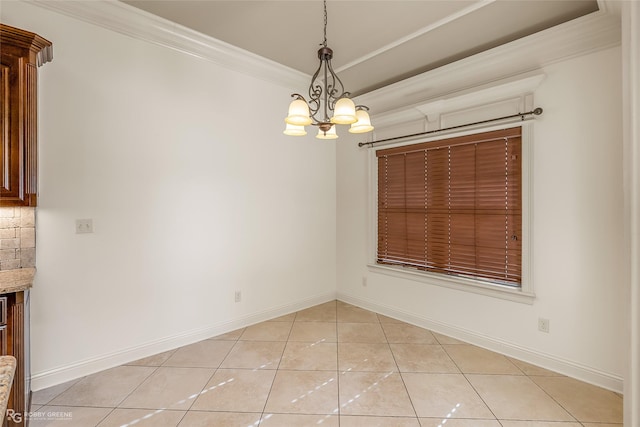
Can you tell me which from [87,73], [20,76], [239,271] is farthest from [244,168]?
[20,76]

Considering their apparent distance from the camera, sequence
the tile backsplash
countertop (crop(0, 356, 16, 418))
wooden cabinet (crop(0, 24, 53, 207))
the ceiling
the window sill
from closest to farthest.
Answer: countertop (crop(0, 356, 16, 418)), wooden cabinet (crop(0, 24, 53, 207)), the tile backsplash, the ceiling, the window sill

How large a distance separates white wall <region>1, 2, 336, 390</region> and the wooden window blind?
4.14ft

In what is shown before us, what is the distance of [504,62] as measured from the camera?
2756mm

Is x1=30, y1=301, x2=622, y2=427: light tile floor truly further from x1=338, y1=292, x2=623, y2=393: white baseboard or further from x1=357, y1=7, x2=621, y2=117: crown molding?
x1=357, y1=7, x2=621, y2=117: crown molding

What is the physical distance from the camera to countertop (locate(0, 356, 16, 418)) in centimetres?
62

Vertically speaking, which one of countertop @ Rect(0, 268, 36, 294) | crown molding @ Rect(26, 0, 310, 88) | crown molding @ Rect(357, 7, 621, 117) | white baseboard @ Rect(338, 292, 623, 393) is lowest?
white baseboard @ Rect(338, 292, 623, 393)

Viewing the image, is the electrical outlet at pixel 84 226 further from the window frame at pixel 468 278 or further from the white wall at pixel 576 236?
the white wall at pixel 576 236

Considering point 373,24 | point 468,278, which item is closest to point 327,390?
point 468,278

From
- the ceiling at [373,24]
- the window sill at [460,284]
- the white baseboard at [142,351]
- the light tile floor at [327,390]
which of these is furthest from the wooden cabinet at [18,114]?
the window sill at [460,284]

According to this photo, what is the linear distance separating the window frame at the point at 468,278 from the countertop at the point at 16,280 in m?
3.24

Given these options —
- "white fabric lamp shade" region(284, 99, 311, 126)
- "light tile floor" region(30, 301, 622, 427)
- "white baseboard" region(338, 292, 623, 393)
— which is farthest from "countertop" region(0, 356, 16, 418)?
"white baseboard" region(338, 292, 623, 393)

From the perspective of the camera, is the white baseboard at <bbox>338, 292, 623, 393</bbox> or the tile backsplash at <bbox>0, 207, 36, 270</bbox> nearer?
the tile backsplash at <bbox>0, 207, 36, 270</bbox>

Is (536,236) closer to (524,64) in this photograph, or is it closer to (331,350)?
(524,64)

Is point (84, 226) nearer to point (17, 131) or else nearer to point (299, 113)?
point (17, 131)
